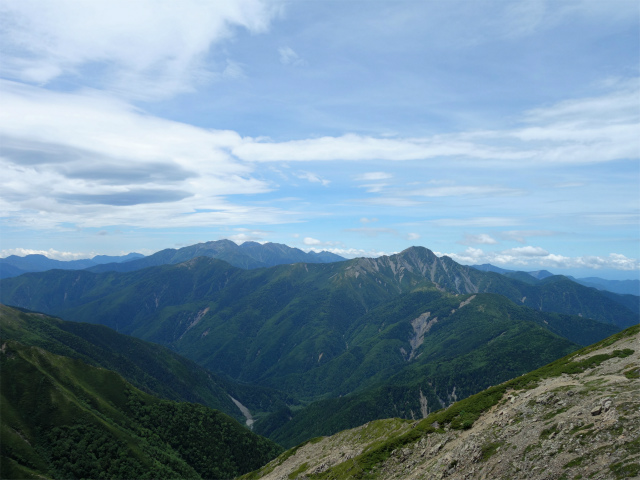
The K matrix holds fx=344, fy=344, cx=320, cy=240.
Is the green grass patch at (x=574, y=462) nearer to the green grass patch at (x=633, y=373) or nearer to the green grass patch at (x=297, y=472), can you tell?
the green grass patch at (x=633, y=373)

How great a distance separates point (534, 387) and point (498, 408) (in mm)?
12635

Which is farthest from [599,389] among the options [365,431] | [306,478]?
[365,431]

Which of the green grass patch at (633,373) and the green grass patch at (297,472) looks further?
the green grass patch at (297,472)

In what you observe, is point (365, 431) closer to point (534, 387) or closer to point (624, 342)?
point (534, 387)

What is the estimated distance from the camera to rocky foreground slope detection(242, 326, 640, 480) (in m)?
47.6

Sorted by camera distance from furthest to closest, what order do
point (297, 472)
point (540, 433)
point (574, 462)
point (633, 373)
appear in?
1. point (297, 472)
2. point (633, 373)
3. point (540, 433)
4. point (574, 462)

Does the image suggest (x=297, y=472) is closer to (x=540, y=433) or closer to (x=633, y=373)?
(x=540, y=433)

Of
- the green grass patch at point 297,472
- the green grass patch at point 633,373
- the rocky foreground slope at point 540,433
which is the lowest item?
the green grass patch at point 297,472

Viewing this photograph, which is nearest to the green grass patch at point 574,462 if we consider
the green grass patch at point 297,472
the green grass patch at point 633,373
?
the green grass patch at point 633,373

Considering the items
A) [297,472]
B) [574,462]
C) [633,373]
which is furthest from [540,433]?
[297,472]

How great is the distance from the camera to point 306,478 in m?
108

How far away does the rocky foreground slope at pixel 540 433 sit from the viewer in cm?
4759

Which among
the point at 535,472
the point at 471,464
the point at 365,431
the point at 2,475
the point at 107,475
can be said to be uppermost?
the point at 535,472

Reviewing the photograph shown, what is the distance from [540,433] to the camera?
57469 millimetres
